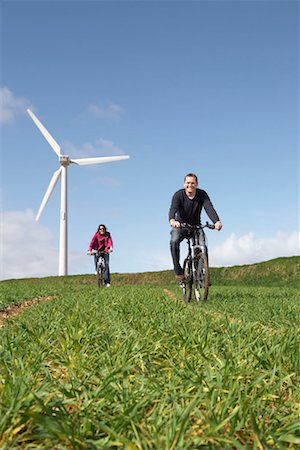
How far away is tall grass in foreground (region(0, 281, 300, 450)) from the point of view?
2.30m

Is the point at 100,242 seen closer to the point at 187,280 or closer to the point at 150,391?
the point at 187,280

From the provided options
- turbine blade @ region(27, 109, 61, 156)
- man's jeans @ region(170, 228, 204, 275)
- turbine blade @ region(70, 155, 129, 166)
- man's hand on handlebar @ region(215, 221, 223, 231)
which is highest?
turbine blade @ region(27, 109, 61, 156)

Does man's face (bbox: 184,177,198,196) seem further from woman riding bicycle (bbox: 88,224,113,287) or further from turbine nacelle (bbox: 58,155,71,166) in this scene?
turbine nacelle (bbox: 58,155,71,166)

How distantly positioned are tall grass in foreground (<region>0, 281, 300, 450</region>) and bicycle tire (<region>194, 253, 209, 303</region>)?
16.1ft

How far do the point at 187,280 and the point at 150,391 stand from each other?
8.04m

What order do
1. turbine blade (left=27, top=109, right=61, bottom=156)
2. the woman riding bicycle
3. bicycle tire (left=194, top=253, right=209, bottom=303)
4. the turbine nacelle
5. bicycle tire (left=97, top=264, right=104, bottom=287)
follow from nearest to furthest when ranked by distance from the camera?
bicycle tire (left=194, top=253, right=209, bottom=303) → the woman riding bicycle → bicycle tire (left=97, top=264, right=104, bottom=287) → turbine blade (left=27, top=109, right=61, bottom=156) → the turbine nacelle

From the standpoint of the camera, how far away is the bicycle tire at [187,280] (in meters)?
10.7

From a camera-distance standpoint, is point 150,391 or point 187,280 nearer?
point 150,391

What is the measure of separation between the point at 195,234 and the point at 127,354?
277 inches

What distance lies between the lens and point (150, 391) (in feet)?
9.45

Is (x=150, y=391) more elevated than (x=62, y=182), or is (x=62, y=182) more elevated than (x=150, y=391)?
(x=62, y=182)

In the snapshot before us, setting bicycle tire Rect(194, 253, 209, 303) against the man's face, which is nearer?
bicycle tire Rect(194, 253, 209, 303)

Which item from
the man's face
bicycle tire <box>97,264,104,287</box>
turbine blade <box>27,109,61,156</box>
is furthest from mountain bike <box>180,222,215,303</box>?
turbine blade <box>27,109,61,156</box>

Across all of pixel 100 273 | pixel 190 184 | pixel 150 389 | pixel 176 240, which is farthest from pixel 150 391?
pixel 100 273
